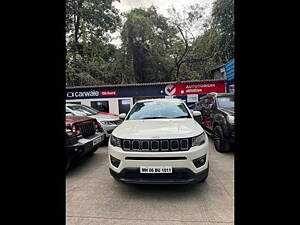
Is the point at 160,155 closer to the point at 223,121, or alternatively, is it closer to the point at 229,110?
the point at 223,121

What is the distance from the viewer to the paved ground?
228 centimetres

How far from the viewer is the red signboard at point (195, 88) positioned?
37.9 ft

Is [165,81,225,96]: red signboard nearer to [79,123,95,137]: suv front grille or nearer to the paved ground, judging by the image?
[79,123,95,137]: suv front grille

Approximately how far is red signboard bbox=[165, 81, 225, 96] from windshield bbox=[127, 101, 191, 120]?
7.38 m

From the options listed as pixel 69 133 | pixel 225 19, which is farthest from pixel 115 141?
pixel 225 19

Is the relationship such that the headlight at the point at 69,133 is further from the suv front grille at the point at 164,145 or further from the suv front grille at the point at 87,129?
the suv front grille at the point at 164,145

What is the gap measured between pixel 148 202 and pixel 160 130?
1.09 meters

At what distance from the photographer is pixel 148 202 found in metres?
2.63
